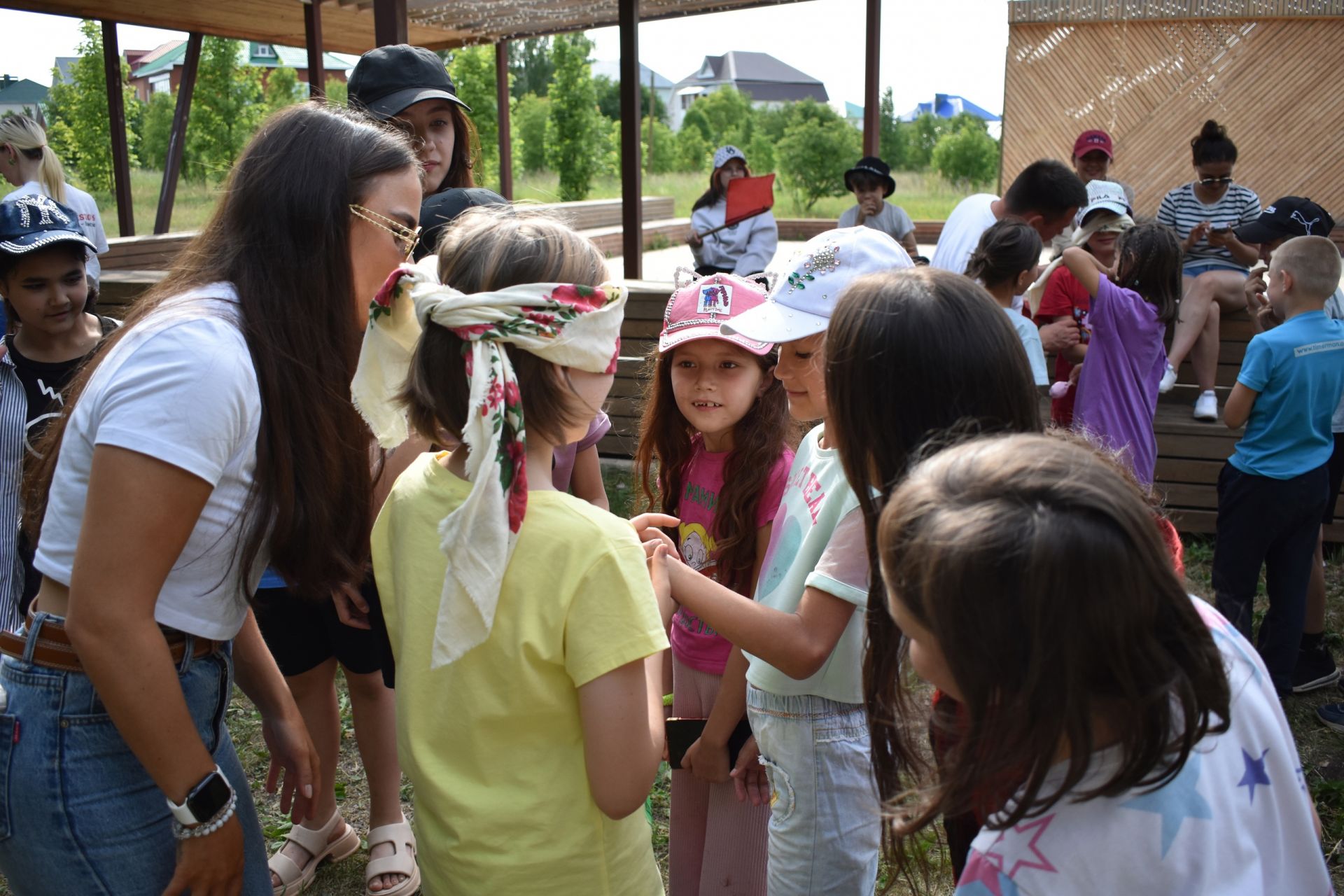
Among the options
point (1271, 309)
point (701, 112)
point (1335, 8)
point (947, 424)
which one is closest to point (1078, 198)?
point (1271, 309)

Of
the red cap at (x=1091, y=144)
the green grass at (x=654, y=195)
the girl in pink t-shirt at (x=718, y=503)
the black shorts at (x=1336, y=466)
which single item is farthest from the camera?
the green grass at (x=654, y=195)

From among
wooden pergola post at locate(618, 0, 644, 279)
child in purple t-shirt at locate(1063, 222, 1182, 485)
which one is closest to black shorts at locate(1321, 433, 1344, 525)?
child in purple t-shirt at locate(1063, 222, 1182, 485)

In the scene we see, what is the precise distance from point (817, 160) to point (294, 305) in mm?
27565

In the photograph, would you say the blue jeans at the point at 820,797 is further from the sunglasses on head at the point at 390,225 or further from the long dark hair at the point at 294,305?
the sunglasses on head at the point at 390,225

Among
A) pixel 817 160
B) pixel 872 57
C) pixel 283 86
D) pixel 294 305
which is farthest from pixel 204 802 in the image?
pixel 283 86

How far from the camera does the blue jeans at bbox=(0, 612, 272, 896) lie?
140cm

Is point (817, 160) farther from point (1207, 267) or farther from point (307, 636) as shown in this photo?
point (307, 636)

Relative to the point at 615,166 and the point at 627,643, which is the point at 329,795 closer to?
A: the point at 627,643

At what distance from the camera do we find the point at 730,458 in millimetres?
2176

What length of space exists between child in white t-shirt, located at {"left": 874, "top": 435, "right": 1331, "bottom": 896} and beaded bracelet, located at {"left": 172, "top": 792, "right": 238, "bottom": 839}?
1029 mm

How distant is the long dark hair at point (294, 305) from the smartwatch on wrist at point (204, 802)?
29 cm

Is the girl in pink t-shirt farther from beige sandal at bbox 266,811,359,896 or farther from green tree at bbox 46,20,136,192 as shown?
green tree at bbox 46,20,136,192

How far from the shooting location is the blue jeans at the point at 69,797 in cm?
140

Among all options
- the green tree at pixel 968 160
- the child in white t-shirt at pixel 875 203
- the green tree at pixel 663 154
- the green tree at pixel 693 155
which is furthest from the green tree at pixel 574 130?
the green tree at pixel 663 154
